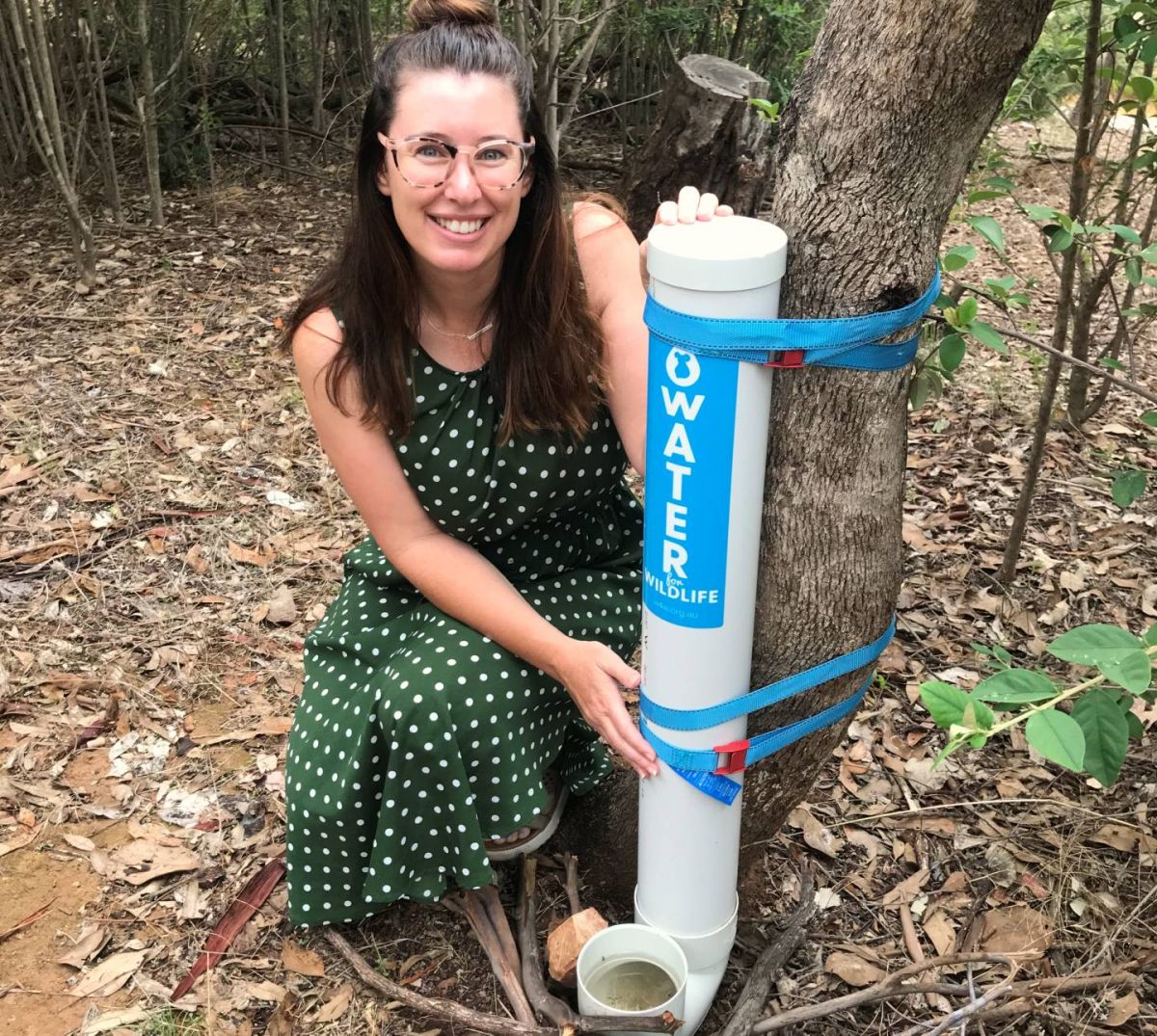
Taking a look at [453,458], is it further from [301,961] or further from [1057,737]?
[1057,737]

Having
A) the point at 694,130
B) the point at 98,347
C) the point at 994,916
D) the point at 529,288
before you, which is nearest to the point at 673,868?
the point at 994,916

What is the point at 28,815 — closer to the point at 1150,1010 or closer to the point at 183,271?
the point at 1150,1010

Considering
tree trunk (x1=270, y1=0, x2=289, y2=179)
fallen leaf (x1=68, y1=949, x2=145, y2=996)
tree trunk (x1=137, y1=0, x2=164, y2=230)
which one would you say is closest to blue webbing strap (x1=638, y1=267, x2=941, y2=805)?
fallen leaf (x1=68, y1=949, x2=145, y2=996)

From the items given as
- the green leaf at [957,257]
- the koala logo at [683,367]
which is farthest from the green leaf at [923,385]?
the koala logo at [683,367]

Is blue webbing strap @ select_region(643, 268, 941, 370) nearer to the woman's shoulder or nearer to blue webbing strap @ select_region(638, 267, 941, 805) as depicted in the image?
blue webbing strap @ select_region(638, 267, 941, 805)

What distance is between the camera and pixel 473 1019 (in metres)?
1.88

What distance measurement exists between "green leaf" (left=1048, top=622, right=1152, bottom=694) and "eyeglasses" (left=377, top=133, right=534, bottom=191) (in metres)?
1.13

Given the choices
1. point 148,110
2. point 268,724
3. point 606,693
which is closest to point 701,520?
point 606,693

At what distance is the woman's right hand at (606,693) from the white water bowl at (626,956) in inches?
10.7

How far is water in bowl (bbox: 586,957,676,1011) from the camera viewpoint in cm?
185

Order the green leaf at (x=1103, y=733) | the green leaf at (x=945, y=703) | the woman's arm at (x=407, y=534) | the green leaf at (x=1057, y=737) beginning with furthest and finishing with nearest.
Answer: the woman's arm at (x=407, y=534) < the green leaf at (x=1103, y=733) < the green leaf at (x=945, y=703) < the green leaf at (x=1057, y=737)

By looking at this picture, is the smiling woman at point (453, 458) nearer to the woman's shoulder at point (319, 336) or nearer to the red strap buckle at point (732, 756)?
the woman's shoulder at point (319, 336)

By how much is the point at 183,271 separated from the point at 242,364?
1.05 m

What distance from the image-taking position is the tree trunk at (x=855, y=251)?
1.39m
